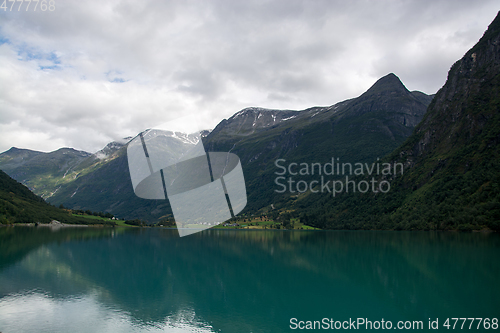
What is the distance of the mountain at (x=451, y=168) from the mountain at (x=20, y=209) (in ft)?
403

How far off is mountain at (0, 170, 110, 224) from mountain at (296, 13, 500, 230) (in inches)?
4835

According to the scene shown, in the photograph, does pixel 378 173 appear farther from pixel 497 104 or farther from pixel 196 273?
pixel 196 273

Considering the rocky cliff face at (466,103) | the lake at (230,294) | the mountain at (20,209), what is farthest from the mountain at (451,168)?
the mountain at (20,209)

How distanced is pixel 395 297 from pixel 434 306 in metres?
2.83

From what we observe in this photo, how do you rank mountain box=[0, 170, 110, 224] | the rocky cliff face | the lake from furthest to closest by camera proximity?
the rocky cliff face
mountain box=[0, 170, 110, 224]
the lake


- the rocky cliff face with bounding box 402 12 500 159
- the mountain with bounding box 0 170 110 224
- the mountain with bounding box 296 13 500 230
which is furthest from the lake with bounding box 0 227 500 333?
the rocky cliff face with bounding box 402 12 500 159

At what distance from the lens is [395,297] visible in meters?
22.5

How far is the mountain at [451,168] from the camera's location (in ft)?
339

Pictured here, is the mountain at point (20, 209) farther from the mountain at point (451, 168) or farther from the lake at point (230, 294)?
the mountain at point (451, 168)

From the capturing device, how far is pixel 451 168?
12600 centimetres

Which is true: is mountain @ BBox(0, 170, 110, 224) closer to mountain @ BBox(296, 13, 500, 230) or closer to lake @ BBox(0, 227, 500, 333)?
lake @ BBox(0, 227, 500, 333)

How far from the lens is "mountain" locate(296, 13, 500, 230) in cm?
10344

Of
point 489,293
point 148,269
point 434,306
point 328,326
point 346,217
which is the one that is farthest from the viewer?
point 346,217

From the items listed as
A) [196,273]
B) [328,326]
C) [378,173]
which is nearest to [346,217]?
[378,173]
